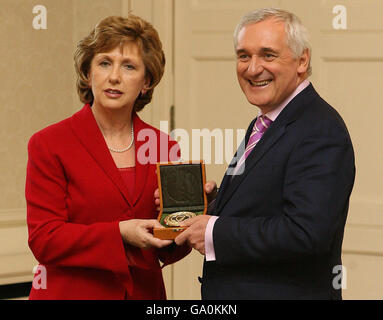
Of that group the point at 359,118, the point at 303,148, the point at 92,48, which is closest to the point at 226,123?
the point at 359,118

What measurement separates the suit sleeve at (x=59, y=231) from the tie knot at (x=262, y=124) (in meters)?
0.48

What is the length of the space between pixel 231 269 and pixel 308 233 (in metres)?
0.27

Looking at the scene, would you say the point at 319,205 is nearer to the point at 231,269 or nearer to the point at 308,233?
the point at 308,233

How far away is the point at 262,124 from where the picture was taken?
6.50 ft

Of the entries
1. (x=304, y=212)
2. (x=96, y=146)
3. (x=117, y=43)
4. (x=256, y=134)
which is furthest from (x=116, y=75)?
(x=304, y=212)

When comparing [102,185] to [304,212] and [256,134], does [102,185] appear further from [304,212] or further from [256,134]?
[304,212]

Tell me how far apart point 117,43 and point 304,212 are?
0.76 metres

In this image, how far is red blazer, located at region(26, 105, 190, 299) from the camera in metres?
1.97

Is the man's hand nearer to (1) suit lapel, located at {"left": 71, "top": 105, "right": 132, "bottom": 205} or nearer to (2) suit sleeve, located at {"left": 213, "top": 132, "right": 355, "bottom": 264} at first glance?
(2) suit sleeve, located at {"left": 213, "top": 132, "right": 355, "bottom": 264}

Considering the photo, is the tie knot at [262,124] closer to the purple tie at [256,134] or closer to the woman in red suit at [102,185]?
the purple tie at [256,134]

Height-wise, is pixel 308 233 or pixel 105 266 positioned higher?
pixel 308 233

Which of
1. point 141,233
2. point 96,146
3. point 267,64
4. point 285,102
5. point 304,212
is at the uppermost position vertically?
→ point 267,64

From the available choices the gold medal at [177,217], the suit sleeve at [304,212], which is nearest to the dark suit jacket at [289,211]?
the suit sleeve at [304,212]

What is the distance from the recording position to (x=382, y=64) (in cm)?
331
